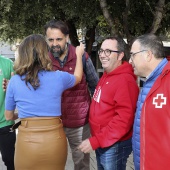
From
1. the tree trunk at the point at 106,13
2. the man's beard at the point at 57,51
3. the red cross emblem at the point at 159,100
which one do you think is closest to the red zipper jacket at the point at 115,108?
the red cross emblem at the point at 159,100

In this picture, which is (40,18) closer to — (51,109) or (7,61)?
(7,61)

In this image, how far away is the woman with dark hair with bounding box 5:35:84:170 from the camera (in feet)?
7.75

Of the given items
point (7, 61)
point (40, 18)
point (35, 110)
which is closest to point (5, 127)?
point (7, 61)

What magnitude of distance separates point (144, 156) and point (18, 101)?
1093 millimetres

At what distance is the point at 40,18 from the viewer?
7836 mm

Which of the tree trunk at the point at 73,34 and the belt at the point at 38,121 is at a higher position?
the tree trunk at the point at 73,34

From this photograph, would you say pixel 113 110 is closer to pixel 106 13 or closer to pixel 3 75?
pixel 3 75

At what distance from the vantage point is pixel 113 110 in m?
2.53

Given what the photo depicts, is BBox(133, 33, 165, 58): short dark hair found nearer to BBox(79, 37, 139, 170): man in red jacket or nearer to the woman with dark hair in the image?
BBox(79, 37, 139, 170): man in red jacket

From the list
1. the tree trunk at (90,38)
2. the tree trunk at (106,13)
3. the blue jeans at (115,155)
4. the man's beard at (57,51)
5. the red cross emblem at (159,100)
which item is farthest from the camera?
the tree trunk at (90,38)

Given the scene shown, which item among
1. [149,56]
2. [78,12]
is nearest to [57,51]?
[149,56]

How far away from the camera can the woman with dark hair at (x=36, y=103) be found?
236cm

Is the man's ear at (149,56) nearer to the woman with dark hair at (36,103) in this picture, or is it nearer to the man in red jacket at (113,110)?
the man in red jacket at (113,110)

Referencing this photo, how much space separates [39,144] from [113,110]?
27.0 inches
